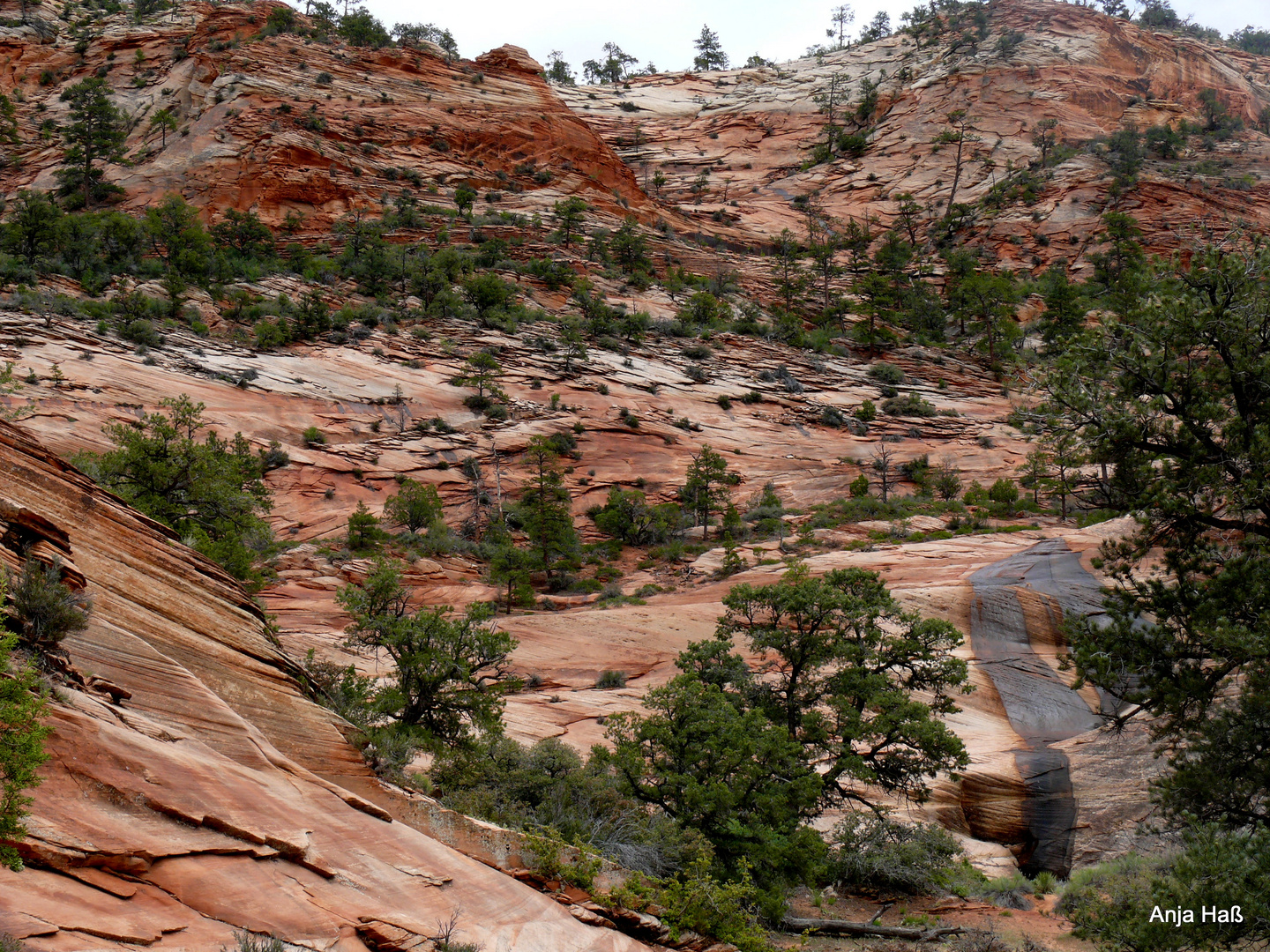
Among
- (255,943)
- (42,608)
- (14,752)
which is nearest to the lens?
(14,752)

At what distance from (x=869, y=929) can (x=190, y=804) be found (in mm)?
10486

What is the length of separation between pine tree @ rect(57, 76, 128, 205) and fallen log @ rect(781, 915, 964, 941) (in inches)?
2183

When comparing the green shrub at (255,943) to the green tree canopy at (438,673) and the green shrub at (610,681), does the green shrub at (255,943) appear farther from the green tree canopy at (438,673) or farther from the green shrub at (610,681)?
the green shrub at (610,681)

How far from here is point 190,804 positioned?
5.71m

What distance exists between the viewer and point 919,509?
31.9m

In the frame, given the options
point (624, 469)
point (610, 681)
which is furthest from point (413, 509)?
point (610, 681)

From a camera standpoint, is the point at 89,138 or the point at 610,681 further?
the point at 89,138

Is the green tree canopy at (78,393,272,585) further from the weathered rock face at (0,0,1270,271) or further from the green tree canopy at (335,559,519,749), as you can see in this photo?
the weathered rock face at (0,0,1270,271)

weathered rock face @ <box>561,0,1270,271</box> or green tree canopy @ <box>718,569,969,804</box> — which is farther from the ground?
weathered rock face @ <box>561,0,1270,271</box>

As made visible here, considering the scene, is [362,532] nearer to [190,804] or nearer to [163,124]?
[190,804]

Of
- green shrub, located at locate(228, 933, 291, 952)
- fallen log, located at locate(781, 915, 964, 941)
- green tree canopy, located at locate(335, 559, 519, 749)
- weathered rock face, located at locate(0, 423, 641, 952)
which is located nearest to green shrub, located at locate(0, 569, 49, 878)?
weathered rock face, located at locate(0, 423, 641, 952)

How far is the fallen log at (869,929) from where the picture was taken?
1195cm

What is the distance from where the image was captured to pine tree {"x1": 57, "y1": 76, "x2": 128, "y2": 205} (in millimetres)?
49000

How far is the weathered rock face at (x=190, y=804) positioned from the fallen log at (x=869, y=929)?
19.1 feet
